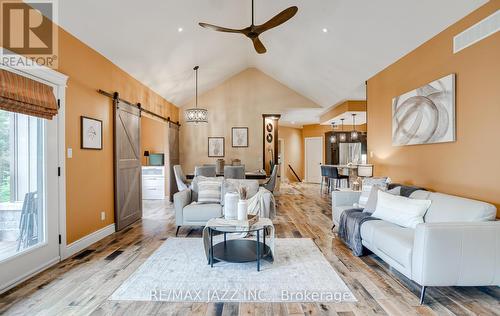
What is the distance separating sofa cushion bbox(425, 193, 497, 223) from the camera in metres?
2.37

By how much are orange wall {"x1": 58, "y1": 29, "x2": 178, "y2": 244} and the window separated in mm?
391

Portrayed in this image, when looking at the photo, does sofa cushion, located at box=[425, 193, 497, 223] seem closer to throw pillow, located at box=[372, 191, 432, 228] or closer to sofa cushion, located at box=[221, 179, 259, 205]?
throw pillow, located at box=[372, 191, 432, 228]

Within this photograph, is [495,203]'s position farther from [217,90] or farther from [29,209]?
[217,90]

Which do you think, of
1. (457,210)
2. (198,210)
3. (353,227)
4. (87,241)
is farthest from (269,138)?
(457,210)

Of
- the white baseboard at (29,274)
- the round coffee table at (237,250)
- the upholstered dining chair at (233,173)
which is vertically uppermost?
the upholstered dining chair at (233,173)

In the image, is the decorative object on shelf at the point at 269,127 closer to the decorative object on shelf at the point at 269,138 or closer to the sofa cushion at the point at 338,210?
the decorative object on shelf at the point at 269,138

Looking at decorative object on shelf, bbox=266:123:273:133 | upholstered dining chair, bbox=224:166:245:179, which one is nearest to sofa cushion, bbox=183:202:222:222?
upholstered dining chair, bbox=224:166:245:179

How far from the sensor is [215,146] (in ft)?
27.2

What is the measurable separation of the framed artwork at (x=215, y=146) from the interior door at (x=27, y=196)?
5290 millimetres

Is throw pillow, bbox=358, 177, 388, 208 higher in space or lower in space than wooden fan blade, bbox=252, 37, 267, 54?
lower

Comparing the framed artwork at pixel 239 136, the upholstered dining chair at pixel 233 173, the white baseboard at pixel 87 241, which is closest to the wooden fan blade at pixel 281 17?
the upholstered dining chair at pixel 233 173

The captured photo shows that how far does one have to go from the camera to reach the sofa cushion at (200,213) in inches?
162

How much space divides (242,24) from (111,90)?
2.90 metres

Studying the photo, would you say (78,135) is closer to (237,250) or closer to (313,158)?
(237,250)
